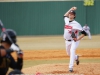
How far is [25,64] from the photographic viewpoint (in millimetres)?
13148

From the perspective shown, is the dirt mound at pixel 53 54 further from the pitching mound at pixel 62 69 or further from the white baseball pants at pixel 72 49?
the white baseball pants at pixel 72 49

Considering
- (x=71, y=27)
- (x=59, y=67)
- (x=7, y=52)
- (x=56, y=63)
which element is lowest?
(x=56, y=63)

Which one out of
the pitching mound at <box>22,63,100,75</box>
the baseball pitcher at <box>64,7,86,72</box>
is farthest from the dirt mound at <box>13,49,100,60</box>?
the baseball pitcher at <box>64,7,86,72</box>

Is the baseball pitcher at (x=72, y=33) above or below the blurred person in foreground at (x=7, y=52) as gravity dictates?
below

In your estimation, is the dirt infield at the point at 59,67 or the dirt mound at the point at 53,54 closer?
the dirt infield at the point at 59,67

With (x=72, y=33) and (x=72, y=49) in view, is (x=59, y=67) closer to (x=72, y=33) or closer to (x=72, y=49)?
(x=72, y=49)

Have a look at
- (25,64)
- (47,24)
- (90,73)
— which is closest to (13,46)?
(90,73)

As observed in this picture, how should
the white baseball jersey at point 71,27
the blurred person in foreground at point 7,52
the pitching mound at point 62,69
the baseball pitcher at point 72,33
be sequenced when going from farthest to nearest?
1. the white baseball jersey at point 71,27
2. the baseball pitcher at point 72,33
3. the pitching mound at point 62,69
4. the blurred person in foreground at point 7,52

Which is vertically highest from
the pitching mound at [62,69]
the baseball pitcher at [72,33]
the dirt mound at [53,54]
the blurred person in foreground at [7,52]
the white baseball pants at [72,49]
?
the blurred person in foreground at [7,52]

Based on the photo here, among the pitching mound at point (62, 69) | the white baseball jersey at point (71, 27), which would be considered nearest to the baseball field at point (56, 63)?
the pitching mound at point (62, 69)

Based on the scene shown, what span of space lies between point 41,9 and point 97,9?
438 cm

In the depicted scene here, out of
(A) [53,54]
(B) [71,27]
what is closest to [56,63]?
(B) [71,27]

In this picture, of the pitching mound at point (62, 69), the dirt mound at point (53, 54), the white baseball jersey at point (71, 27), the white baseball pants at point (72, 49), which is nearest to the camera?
the pitching mound at point (62, 69)

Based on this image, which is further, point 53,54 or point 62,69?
point 53,54
